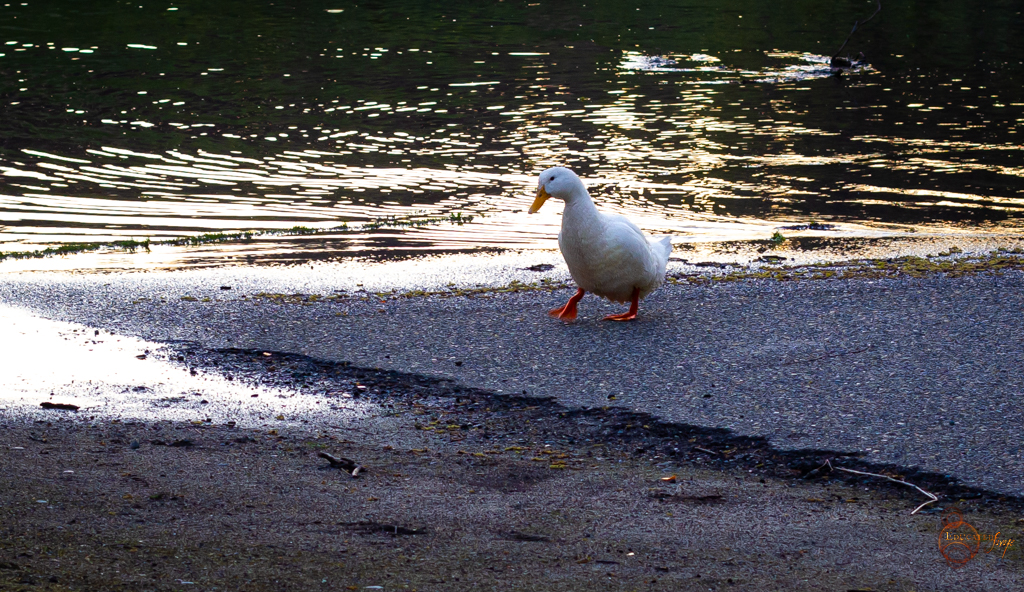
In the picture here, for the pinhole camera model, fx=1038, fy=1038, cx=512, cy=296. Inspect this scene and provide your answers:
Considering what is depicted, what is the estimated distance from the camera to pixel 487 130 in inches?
683

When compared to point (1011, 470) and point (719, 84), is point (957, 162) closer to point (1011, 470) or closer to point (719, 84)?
point (719, 84)

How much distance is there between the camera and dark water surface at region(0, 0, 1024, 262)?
473 inches

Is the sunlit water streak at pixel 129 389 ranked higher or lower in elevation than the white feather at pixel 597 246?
lower

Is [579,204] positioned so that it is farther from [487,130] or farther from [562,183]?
[487,130]

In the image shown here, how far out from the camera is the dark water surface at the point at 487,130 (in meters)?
12.0

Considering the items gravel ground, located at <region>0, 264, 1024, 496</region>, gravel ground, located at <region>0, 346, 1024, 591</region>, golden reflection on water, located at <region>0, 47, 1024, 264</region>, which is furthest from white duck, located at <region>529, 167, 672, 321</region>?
golden reflection on water, located at <region>0, 47, 1024, 264</region>

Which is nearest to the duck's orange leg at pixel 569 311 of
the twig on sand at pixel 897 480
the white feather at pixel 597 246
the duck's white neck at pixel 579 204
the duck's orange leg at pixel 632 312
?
the white feather at pixel 597 246

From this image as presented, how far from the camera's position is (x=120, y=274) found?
9.05 meters

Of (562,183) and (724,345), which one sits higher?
(562,183)

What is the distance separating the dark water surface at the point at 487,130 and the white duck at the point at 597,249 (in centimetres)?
306

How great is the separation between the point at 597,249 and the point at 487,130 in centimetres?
1037

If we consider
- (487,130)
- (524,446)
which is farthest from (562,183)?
(487,130)

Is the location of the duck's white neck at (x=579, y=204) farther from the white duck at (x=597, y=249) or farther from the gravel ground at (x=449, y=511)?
the gravel ground at (x=449, y=511)

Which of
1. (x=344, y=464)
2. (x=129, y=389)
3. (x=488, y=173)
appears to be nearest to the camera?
(x=344, y=464)
